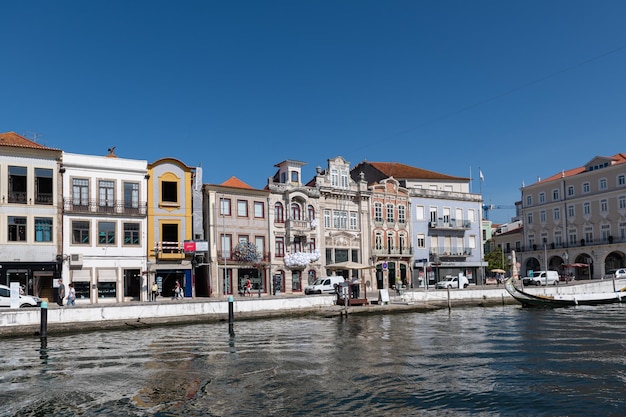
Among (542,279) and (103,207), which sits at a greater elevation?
(103,207)

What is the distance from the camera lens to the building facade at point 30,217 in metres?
42.5

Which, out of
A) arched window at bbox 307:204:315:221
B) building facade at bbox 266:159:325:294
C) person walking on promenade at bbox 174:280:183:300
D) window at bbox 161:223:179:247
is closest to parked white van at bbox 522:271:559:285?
building facade at bbox 266:159:325:294

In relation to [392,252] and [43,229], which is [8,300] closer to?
[43,229]

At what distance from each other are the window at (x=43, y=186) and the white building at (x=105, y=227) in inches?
43.0

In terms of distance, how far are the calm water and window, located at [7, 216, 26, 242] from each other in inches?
661

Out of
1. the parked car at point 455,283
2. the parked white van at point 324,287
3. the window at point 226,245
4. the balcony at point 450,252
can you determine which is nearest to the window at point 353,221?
the balcony at point 450,252

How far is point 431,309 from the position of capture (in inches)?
1689

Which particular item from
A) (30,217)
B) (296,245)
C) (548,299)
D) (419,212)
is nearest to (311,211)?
(296,245)

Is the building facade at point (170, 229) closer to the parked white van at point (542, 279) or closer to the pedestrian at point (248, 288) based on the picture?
the pedestrian at point (248, 288)

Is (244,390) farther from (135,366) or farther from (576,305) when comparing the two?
(576,305)

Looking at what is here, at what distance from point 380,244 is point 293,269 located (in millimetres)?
11327

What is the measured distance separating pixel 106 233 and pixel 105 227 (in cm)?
47

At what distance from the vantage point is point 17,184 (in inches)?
1708

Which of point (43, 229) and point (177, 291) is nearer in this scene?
point (43, 229)
